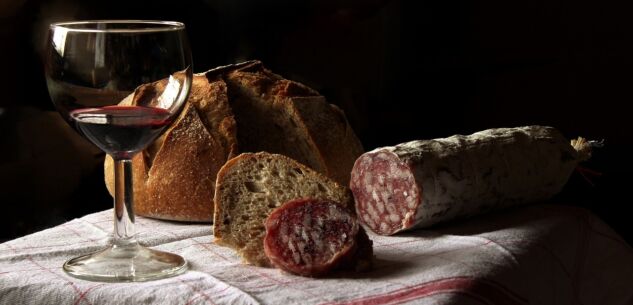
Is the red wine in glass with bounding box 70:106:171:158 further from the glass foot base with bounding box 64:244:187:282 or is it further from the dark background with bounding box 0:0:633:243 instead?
the dark background with bounding box 0:0:633:243

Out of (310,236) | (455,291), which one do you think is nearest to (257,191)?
(310,236)

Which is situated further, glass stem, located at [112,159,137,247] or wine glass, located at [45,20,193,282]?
glass stem, located at [112,159,137,247]

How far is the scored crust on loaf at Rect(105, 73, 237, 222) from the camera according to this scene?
1.73 meters

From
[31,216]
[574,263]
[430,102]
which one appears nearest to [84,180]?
[31,216]

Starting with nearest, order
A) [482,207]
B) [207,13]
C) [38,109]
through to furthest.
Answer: [482,207] < [38,109] < [207,13]

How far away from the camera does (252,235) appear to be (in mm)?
1503

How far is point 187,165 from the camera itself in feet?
5.68

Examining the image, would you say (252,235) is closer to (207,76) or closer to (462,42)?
(207,76)

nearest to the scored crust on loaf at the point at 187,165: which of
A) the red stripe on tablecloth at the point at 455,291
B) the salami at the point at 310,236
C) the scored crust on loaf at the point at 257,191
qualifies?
the scored crust on loaf at the point at 257,191

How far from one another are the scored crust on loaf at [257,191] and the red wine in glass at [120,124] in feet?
0.72

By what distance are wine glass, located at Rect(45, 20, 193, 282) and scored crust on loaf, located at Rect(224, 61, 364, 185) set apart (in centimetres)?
45

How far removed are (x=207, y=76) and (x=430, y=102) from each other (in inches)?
31.8

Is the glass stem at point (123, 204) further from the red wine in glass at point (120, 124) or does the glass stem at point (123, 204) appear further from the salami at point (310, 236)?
the salami at point (310, 236)

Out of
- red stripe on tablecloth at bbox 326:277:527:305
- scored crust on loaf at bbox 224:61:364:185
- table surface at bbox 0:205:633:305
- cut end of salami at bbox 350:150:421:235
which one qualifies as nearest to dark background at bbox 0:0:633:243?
table surface at bbox 0:205:633:305
